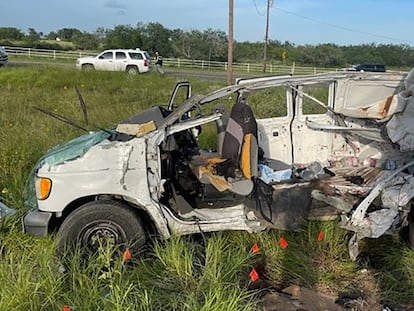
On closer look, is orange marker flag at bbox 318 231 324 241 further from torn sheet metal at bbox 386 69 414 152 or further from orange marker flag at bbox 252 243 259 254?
torn sheet metal at bbox 386 69 414 152

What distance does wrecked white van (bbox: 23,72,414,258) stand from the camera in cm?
512

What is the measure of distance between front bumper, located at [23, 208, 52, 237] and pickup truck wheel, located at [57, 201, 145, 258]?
16cm

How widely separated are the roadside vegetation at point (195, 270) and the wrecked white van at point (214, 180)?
241 millimetres

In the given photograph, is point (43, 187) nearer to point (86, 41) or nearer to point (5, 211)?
point (5, 211)

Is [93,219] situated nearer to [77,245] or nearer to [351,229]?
[77,245]

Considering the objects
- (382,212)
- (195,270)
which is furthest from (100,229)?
(382,212)

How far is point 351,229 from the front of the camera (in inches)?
207

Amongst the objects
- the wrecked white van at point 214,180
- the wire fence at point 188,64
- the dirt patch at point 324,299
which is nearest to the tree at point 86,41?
the wire fence at point 188,64

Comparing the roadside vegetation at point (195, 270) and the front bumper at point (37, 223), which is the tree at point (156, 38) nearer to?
the roadside vegetation at point (195, 270)

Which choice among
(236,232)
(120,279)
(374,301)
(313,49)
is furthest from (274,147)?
(313,49)

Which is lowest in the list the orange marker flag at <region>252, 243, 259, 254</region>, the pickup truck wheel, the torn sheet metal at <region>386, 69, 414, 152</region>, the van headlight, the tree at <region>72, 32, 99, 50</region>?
the orange marker flag at <region>252, 243, 259, 254</region>

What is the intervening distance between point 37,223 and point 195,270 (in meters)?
1.65

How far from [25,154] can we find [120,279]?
431 centimetres

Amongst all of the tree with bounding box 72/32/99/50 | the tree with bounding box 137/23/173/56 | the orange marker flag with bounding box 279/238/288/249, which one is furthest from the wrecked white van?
the tree with bounding box 72/32/99/50
